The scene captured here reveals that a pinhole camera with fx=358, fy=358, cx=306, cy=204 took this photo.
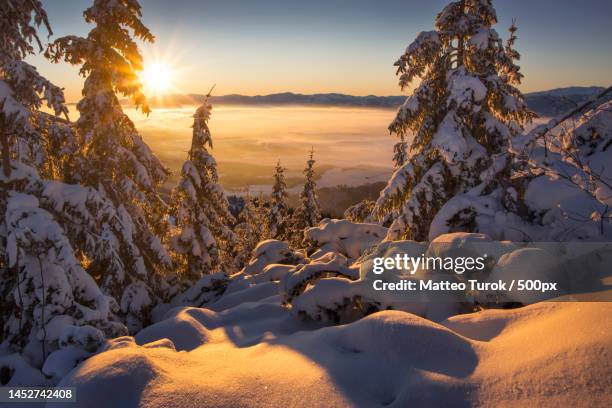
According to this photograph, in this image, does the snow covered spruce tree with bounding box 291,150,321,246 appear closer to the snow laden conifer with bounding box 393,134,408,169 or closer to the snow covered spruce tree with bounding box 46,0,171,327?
the snow laden conifer with bounding box 393,134,408,169

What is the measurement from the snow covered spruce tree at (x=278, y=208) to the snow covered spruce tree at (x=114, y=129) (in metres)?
19.9

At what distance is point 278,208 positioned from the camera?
107 feet

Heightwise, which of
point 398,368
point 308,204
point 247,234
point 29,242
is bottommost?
point 247,234

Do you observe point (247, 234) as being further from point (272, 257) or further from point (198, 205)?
point (272, 257)

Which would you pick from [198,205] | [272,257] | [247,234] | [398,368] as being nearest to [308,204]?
[247,234]

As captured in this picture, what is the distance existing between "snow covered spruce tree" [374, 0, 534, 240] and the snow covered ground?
6.50 m

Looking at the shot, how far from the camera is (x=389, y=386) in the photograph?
130 inches

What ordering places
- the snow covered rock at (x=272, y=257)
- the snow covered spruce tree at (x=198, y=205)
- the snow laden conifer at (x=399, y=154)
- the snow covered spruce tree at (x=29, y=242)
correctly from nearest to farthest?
the snow covered spruce tree at (x=29, y=242), the snow covered rock at (x=272, y=257), the snow covered spruce tree at (x=198, y=205), the snow laden conifer at (x=399, y=154)

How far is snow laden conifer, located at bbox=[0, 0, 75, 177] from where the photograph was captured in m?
6.88

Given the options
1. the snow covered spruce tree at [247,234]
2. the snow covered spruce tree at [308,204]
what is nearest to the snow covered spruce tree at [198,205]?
the snow covered spruce tree at [247,234]

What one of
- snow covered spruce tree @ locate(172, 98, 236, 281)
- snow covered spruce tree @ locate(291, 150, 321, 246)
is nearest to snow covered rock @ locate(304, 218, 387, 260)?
snow covered spruce tree @ locate(172, 98, 236, 281)

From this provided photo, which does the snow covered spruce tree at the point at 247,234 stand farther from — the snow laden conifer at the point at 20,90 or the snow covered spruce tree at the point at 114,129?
the snow laden conifer at the point at 20,90

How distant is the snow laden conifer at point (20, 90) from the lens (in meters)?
6.88

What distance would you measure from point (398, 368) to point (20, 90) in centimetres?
853
